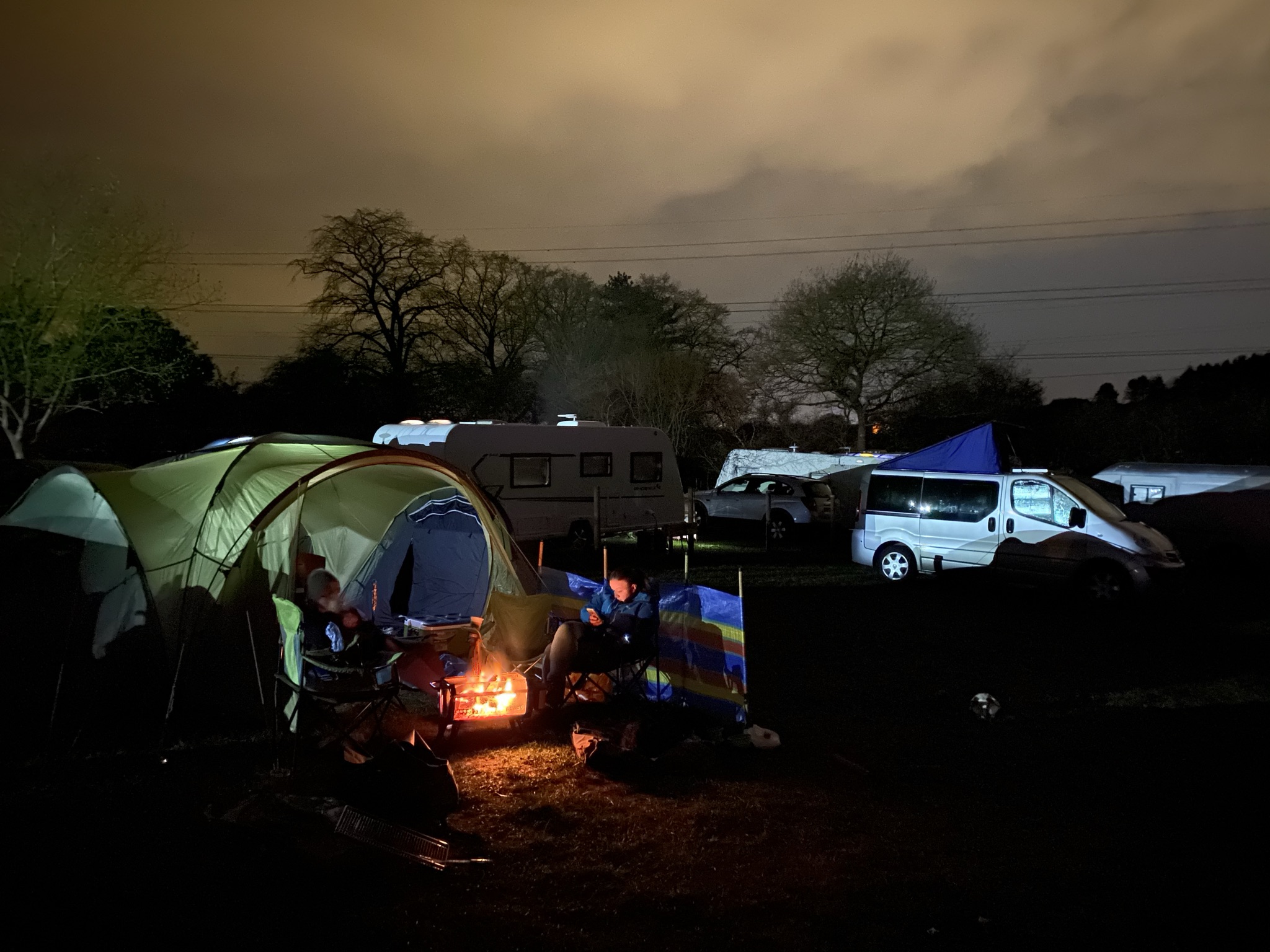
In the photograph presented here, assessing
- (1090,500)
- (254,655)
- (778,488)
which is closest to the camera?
(254,655)

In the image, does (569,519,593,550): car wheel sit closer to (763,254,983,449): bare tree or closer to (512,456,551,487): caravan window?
(512,456,551,487): caravan window

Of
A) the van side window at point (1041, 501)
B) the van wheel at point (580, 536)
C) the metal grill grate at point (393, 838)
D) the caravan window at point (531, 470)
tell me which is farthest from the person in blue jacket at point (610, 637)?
the van wheel at point (580, 536)

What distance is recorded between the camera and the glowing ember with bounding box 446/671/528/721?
611cm

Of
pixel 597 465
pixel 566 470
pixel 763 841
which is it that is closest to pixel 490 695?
pixel 763 841

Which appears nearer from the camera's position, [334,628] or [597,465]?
[334,628]

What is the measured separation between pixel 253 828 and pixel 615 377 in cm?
2913

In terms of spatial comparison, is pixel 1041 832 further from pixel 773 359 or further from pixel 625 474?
pixel 773 359

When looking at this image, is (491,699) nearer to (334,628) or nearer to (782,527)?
(334,628)

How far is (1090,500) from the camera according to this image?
1124 cm

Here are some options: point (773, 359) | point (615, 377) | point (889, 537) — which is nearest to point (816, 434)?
point (773, 359)

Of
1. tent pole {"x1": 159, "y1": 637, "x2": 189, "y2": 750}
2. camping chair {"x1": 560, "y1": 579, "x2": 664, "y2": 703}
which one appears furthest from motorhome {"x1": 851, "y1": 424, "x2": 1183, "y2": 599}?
tent pole {"x1": 159, "y1": 637, "x2": 189, "y2": 750}

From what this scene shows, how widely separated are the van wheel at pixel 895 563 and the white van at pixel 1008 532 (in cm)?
1

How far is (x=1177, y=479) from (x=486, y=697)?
15.4 meters

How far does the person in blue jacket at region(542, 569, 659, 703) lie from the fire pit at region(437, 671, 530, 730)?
0.28 meters
